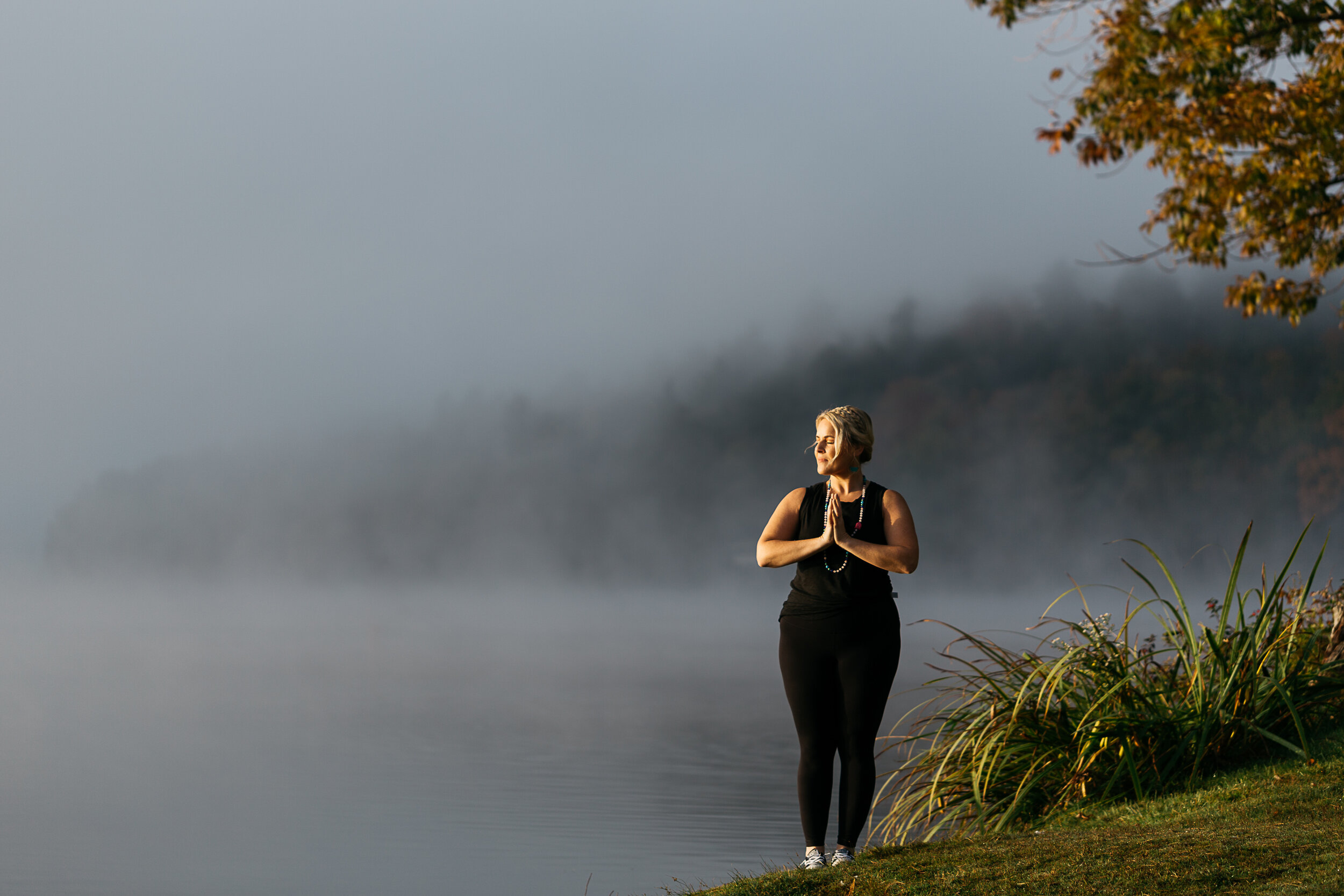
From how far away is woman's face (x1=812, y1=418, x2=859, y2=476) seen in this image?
4340 millimetres

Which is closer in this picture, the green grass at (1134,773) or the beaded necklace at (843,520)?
the green grass at (1134,773)

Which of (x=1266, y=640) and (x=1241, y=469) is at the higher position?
(x=1241, y=469)

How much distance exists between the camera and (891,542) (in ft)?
→ 14.2

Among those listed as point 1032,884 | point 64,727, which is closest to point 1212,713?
point 1032,884

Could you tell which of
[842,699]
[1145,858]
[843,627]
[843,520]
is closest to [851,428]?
[843,520]

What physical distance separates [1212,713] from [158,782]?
14430 mm

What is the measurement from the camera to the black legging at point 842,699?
4180mm

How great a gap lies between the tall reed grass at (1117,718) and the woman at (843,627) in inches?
49.9

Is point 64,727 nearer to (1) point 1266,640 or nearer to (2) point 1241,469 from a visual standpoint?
(1) point 1266,640

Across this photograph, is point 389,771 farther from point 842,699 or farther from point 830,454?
point 830,454

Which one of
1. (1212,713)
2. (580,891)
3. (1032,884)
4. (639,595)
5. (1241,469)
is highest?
(1241,469)

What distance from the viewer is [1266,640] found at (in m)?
6.02

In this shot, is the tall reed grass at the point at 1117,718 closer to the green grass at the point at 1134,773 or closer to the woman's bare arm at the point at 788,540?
the green grass at the point at 1134,773

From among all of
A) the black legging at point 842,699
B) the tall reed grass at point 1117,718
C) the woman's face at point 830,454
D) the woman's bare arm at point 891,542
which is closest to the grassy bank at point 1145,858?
the black legging at point 842,699
